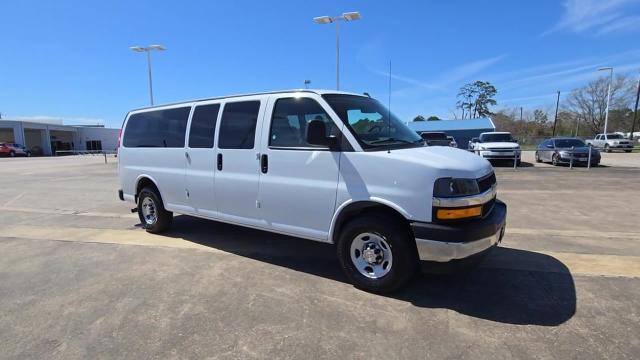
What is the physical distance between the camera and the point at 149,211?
6.57 meters

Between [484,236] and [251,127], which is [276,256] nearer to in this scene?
[251,127]

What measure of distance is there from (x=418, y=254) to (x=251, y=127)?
8.24 ft

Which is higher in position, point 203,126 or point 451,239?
point 203,126

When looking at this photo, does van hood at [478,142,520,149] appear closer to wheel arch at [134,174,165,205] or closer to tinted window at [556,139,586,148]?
tinted window at [556,139,586,148]

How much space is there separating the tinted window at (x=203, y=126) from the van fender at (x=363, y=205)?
2.19 metres

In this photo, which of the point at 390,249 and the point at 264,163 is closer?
the point at 390,249

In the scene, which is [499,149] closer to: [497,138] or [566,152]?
[497,138]

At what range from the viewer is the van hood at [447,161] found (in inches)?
138

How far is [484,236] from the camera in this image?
3613 millimetres

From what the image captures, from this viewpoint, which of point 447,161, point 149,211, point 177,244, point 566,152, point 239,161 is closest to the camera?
point 447,161

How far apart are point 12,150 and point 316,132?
52660 mm

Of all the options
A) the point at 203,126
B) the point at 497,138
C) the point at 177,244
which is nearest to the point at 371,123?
the point at 203,126

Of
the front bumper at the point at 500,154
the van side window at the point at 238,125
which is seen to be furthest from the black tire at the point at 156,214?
the front bumper at the point at 500,154

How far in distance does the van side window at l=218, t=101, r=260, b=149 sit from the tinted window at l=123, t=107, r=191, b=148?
2.93 feet
